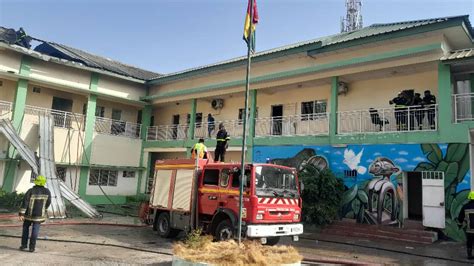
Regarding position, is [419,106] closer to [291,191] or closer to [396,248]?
[396,248]

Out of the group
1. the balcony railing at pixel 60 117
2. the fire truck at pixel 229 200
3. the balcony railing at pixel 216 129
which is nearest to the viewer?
the fire truck at pixel 229 200

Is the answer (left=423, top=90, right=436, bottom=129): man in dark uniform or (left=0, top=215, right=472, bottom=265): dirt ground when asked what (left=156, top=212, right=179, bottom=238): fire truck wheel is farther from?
(left=423, top=90, right=436, bottom=129): man in dark uniform

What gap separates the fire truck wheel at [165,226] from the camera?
11898 millimetres

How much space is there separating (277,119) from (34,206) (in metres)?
12.0

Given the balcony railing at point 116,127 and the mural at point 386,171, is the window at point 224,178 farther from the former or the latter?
the balcony railing at point 116,127

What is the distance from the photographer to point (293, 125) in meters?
18.1

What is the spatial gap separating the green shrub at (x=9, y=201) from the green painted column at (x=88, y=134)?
396 centimetres

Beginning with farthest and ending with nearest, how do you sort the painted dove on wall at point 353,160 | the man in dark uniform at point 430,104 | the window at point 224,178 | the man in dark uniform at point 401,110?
the painted dove on wall at point 353,160
the man in dark uniform at point 401,110
the man in dark uniform at point 430,104
the window at point 224,178

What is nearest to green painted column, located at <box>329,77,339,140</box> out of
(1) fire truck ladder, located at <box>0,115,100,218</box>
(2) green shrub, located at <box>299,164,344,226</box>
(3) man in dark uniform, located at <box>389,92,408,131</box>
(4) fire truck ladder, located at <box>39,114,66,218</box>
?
(2) green shrub, located at <box>299,164,344,226</box>

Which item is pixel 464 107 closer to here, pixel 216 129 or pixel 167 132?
pixel 216 129

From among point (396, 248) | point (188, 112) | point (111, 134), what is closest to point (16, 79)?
point (111, 134)

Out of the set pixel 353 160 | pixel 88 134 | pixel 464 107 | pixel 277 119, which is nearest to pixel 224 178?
pixel 353 160

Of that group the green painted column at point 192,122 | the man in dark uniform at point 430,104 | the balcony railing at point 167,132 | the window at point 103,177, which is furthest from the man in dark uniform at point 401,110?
the window at point 103,177

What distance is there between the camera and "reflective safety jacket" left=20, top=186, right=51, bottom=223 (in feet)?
29.2
